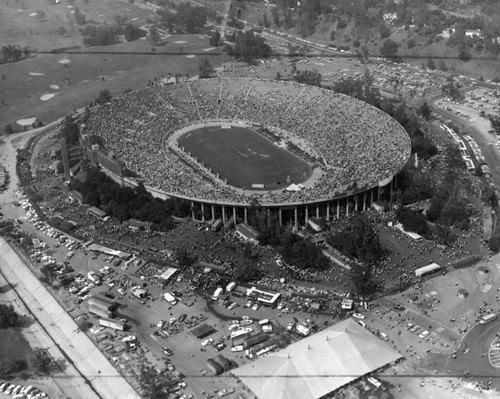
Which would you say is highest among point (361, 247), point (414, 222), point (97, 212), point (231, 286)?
point (414, 222)

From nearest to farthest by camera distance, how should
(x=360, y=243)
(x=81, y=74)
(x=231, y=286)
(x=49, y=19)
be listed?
(x=231, y=286) < (x=360, y=243) < (x=81, y=74) < (x=49, y=19)

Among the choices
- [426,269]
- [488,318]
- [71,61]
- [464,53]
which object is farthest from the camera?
[71,61]

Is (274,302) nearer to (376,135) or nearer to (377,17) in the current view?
(376,135)

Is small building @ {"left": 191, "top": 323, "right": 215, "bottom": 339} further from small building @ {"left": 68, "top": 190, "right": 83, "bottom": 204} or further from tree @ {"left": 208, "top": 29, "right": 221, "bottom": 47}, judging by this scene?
tree @ {"left": 208, "top": 29, "right": 221, "bottom": 47}

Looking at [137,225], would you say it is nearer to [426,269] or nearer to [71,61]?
Result: [426,269]

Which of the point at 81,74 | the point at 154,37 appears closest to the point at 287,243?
the point at 81,74

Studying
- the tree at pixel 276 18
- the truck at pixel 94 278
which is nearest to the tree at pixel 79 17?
the tree at pixel 276 18

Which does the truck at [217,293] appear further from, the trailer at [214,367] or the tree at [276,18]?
the tree at [276,18]
